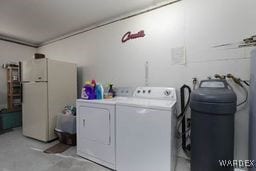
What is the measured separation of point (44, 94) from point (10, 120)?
166 cm

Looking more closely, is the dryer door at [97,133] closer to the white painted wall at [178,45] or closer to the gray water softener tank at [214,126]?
the white painted wall at [178,45]

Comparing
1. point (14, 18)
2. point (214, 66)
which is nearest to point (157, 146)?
point (214, 66)

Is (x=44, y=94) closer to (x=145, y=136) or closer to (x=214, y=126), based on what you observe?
(x=145, y=136)

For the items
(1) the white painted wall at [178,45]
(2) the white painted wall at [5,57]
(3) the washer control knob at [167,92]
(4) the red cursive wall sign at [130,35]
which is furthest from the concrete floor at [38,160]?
(4) the red cursive wall sign at [130,35]

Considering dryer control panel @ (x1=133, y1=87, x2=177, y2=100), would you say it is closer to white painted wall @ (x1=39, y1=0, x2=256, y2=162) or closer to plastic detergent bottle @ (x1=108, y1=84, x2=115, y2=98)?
white painted wall @ (x1=39, y1=0, x2=256, y2=162)

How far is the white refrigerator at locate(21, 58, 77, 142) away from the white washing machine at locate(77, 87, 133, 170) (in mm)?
867

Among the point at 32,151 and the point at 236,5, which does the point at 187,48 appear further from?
the point at 32,151

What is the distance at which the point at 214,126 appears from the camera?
4.42ft

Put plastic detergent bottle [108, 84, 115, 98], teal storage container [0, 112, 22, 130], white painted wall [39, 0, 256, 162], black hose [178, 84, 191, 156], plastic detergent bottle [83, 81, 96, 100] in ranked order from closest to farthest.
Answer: white painted wall [39, 0, 256, 162], black hose [178, 84, 191, 156], plastic detergent bottle [83, 81, 96, 100], plastic detergent bottle [108, 84, 115, 98], teal storage container [0, 112, 22, 130]

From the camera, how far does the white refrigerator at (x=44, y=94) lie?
8.42 ft

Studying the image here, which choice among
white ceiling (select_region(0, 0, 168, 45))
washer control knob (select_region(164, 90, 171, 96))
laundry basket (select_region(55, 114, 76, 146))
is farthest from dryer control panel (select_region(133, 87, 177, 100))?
white ceiling (select_region(0, 0, 168, 45))

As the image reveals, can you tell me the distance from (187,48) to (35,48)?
14.4 ft

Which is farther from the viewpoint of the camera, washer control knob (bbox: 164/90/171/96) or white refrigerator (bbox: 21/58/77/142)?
white refrigerator (bbox: 21/58/77/142)

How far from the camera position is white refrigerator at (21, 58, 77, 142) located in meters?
2.57
